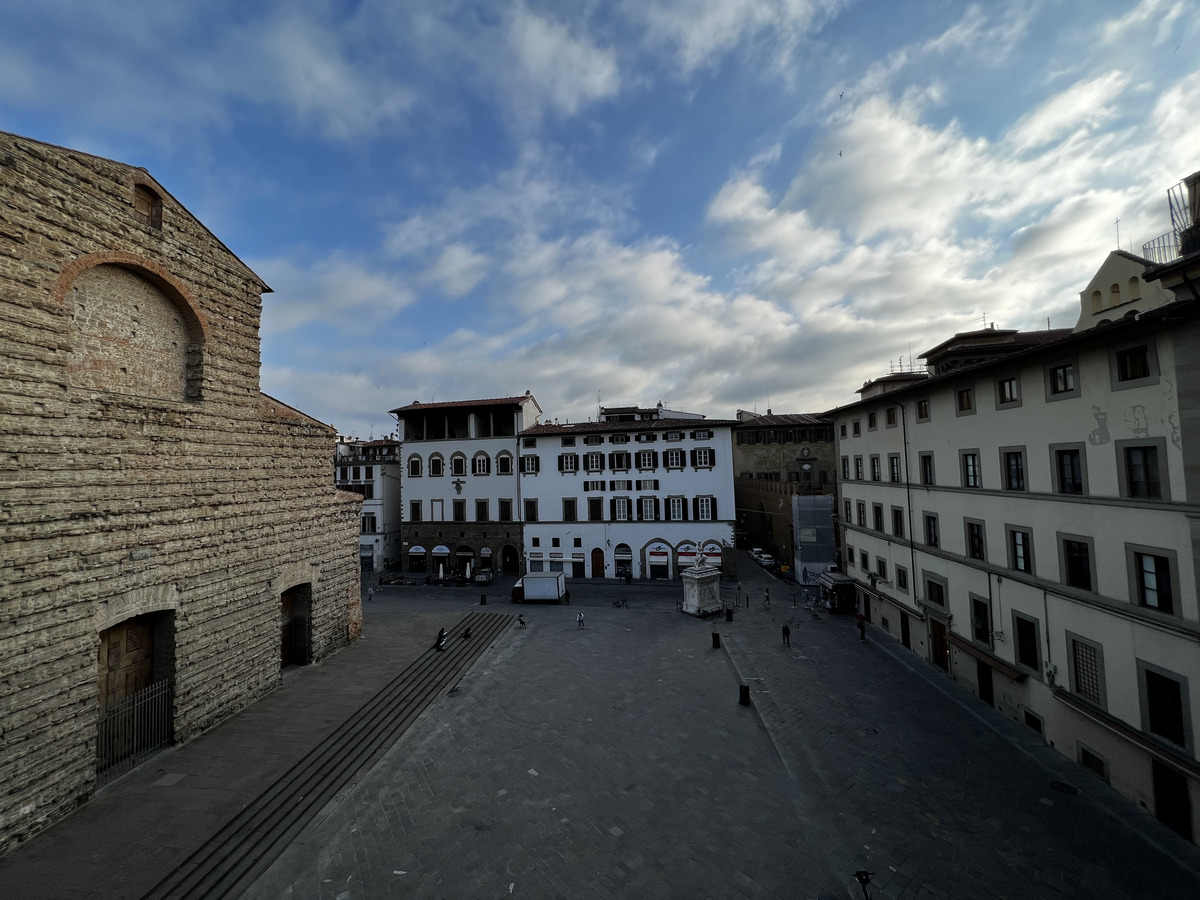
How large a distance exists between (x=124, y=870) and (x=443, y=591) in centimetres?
2748

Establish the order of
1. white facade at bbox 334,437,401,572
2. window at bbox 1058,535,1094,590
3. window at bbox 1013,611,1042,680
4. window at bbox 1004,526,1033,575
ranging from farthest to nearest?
white facade at bbox 334,437,401,572 < window at bbox 1004,526,1033,575 < window at bbox 1013,611,1042,680 < window at bbox 1058,535,1094,590

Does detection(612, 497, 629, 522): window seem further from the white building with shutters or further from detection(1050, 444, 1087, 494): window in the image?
detection(1050, 444, 1087, 494): window

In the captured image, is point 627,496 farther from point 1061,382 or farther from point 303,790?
point 303,790

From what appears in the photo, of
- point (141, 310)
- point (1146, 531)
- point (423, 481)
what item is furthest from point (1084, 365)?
point (423, 481)

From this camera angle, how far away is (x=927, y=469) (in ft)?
69.6

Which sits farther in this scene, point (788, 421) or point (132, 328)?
point (788, 421)

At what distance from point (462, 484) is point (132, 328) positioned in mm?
27539

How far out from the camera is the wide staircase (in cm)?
935

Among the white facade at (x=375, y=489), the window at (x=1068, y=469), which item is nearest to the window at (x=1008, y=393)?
the window at (x=1068, y=469)

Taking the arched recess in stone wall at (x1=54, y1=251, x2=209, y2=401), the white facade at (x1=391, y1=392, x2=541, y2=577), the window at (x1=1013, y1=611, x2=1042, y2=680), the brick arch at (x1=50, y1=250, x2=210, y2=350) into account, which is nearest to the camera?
the brick arch at (x1=50, y1=250, x2=210, y2=350)

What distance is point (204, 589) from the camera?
14.5 metres

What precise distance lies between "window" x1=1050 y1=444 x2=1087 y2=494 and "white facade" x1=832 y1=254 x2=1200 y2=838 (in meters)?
0.05

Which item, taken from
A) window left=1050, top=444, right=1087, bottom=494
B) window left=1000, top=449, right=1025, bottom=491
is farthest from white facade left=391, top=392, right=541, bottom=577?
window left=1050, top=444, right=1087, bottom=494

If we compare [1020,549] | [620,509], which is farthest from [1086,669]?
[620,509]
